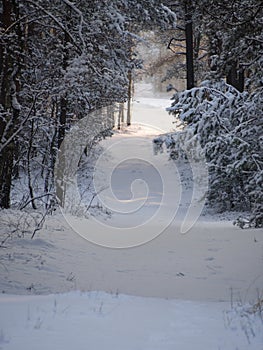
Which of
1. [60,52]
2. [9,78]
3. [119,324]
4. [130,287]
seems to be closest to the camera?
[119,324]

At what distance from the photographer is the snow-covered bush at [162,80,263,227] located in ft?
25.2

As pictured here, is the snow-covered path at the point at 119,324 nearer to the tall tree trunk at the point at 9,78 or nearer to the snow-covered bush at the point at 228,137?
the tall tree trunk at the point at 9,78

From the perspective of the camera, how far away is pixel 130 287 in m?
5.09

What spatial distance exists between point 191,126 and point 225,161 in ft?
6.33

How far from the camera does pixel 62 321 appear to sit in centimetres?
318

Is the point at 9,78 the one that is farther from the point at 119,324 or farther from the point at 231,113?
the point at 231,113

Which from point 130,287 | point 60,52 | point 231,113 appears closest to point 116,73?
point 60,52

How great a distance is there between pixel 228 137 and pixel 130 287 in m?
4.77

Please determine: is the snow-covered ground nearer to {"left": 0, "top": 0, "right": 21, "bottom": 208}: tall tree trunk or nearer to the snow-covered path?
the snow-covered path

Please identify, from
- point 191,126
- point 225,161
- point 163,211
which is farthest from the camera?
point 163,211

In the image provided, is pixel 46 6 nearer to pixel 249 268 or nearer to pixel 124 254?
pixel 124 254

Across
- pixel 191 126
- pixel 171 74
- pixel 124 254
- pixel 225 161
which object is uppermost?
pixel 171 74

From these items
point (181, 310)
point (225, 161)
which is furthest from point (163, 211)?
point (181, 310)

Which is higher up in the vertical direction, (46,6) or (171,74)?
(171,74)
